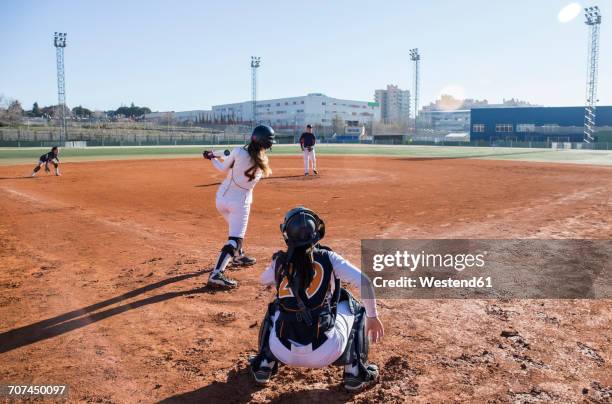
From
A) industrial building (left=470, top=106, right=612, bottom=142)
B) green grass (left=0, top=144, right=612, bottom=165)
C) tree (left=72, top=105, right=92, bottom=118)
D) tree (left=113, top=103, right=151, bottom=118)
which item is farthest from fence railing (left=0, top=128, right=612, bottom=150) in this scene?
tree (left=113, top=103, right=151, bottom=118)

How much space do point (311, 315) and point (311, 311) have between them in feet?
0.09

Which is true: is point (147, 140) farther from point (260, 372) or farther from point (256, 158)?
point (260, 372)

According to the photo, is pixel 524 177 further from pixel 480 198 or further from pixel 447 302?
pixel 447 302

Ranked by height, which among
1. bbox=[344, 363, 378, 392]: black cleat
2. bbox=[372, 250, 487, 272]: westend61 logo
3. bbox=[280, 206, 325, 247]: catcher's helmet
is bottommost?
bbox=[344, 363, 378, 392]: black cleat

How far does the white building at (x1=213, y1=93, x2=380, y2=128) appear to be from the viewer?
124 m

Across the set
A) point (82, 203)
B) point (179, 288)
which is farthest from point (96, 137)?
point (179, 288)

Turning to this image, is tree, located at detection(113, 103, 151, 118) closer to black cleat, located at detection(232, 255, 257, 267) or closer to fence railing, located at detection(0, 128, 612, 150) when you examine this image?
fence railing, located at detection(0, 128, 612, 150)

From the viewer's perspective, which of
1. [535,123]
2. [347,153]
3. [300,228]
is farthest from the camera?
[535,123]

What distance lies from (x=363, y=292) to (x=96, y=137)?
212ft

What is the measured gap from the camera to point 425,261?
6.93m

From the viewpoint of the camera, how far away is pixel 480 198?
13.3 metres

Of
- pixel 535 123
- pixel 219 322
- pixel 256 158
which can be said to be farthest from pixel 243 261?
pixel 535 123

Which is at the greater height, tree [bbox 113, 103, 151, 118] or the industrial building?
tree [bbox 113, 103, 151, 118]

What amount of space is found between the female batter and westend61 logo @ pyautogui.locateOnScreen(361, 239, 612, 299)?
192cm
